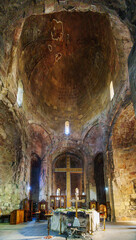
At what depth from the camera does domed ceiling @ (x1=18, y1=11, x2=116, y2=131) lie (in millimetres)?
15023

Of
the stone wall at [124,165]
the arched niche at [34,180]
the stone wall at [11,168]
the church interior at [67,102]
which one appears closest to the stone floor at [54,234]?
the church interior at [67,102]

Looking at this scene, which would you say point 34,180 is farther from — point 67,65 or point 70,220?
point 70,220

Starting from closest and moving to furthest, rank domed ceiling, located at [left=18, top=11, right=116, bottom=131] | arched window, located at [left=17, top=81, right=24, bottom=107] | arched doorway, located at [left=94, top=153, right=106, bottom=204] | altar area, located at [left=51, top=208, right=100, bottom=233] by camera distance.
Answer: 1. altar area, located at [left=51, top=208, right=100, bottom=233]
2. arched window, located at [left=17, top=81, right=24, bottom=107]
3. domed ceiling, located at [left=18, top=11, right=116, bottom=131]
4. arched doorway, located at [left=94, top=153, right=106, bottom=204]

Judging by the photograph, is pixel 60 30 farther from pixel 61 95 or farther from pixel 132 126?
pixel 132 126

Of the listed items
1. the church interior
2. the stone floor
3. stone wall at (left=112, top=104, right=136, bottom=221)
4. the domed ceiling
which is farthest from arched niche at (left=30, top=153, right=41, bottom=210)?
the stone floor

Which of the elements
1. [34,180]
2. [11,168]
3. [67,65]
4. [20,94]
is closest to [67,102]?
[67,65]

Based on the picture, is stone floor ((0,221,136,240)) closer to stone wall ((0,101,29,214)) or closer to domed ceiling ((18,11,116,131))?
stone wall ((0,101,29,214))

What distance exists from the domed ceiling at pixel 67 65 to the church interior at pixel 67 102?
0.26ft

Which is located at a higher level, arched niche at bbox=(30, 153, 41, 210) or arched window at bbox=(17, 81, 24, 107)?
arched window at bbox=(17, 81, 24, 107)

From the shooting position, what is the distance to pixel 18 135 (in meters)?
13.6

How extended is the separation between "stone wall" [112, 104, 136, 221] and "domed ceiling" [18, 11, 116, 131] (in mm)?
3079

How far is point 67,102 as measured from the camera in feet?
67.3

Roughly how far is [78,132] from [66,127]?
1.40 metres

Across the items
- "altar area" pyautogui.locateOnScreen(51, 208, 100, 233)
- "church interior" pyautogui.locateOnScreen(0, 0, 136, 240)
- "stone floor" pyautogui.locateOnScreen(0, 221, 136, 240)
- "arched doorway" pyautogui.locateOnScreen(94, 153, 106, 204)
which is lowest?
"stone floor" pyautogui.locateOnScreen(0, 221, 136, 240)
